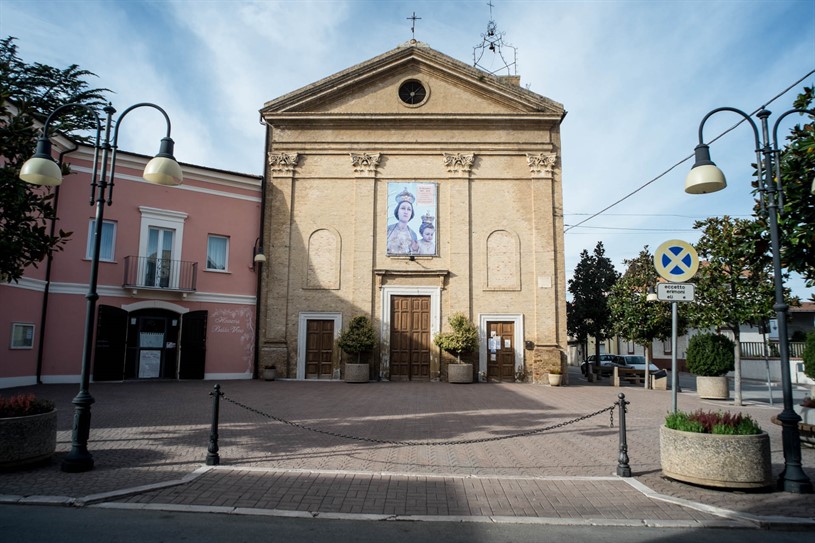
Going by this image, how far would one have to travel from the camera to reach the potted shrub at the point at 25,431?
633 centimetres

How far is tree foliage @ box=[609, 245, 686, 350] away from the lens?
21156 mm

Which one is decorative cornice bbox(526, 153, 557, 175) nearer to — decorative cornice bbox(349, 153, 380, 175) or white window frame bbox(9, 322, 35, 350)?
decorative cornice bbox(349, 153, 380, 175)

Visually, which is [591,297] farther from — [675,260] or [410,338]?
[675,260]

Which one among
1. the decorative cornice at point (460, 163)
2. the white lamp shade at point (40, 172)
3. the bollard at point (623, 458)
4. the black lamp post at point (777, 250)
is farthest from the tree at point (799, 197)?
the decorative cornice at point (460, 163)

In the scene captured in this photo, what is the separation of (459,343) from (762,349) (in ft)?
90.8

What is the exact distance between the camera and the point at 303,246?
71.2 ft

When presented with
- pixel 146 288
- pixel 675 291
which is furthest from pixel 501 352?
pixel 675 291

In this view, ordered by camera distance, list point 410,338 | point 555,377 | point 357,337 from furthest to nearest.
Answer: point 410,338
point 555,377
point 357,337

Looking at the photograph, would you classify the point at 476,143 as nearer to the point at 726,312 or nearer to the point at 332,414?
the point at 726,312

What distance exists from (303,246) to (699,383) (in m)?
15.4

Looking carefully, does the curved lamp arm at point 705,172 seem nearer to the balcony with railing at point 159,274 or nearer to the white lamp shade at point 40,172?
the white lamp shade at point 40,172

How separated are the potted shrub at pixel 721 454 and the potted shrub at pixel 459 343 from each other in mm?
13465

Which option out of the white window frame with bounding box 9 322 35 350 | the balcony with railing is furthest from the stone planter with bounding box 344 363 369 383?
the white window frame with bounding box 9 322 35 350

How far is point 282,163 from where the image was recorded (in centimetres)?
2211
